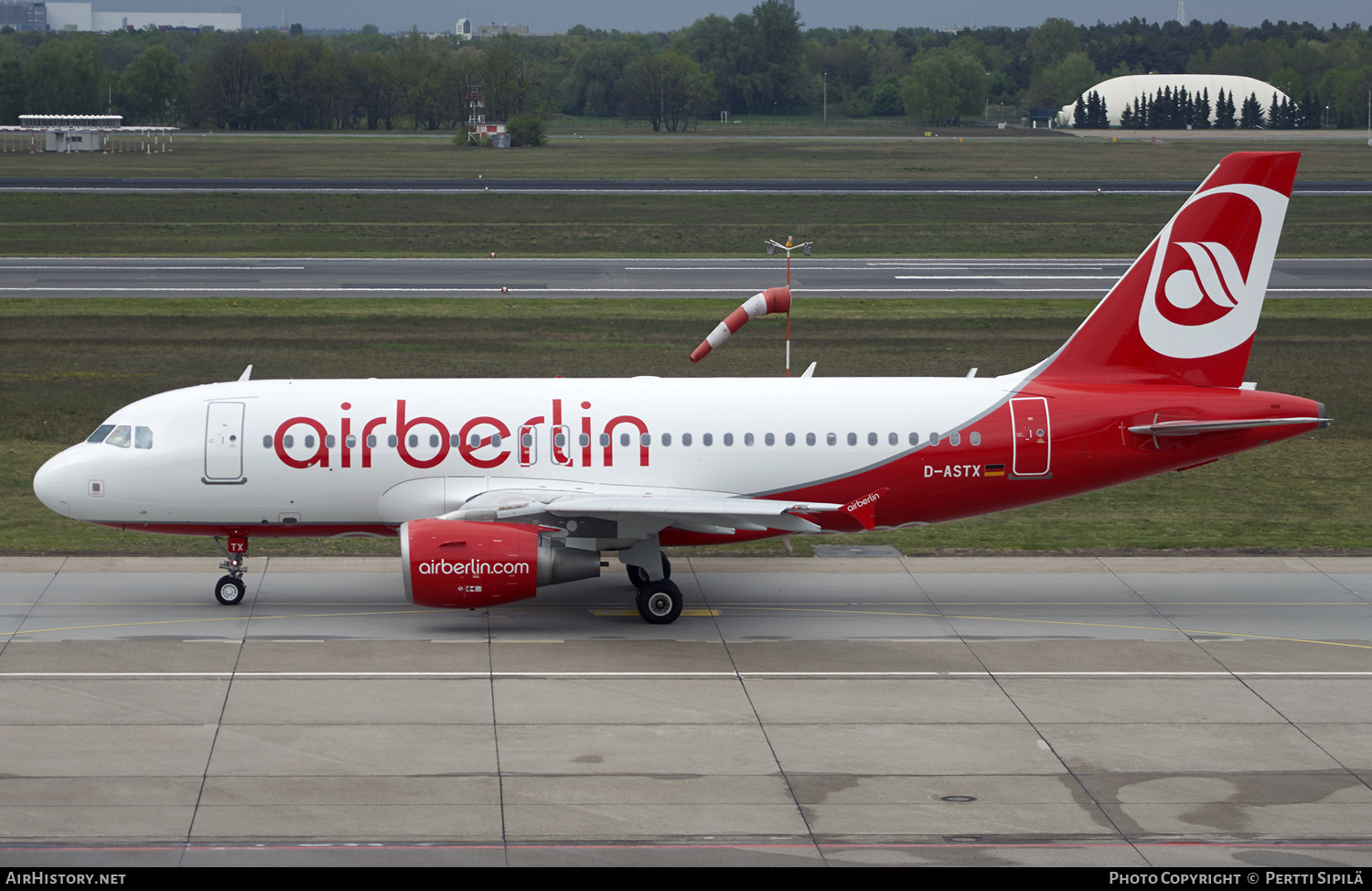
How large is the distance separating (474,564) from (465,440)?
112 inches

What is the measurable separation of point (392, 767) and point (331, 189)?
95.2 m

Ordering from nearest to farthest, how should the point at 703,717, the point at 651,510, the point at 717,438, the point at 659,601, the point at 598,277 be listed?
the point at 703,717 → the point at 651,510 → the point at 659,601 → the point at 717,438 → the point at 598,277

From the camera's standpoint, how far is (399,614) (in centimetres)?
2678

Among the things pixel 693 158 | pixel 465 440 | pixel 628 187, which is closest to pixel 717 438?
pixel 465 440

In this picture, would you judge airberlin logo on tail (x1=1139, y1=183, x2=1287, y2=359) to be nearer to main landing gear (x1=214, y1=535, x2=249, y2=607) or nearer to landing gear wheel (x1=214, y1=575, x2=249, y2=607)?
main landing gear (x1=214, y1=535, x2=249, y2=607)

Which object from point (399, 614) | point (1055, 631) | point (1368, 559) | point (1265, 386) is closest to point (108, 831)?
point (399, 614)

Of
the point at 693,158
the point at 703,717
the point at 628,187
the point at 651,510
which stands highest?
the point at 693,158

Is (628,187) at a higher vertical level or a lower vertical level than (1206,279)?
higher

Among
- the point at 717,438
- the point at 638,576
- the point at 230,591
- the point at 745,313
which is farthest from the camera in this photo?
the point at 745,313

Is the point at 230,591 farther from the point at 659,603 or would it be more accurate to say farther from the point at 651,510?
the point at 651,510

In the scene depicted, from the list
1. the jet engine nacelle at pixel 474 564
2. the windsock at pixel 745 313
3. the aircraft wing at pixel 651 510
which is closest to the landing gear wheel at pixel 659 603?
the aircraft wing at pixel 651 510

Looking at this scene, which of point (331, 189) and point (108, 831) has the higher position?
point (331, 189)

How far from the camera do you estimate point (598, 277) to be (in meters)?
71.5
